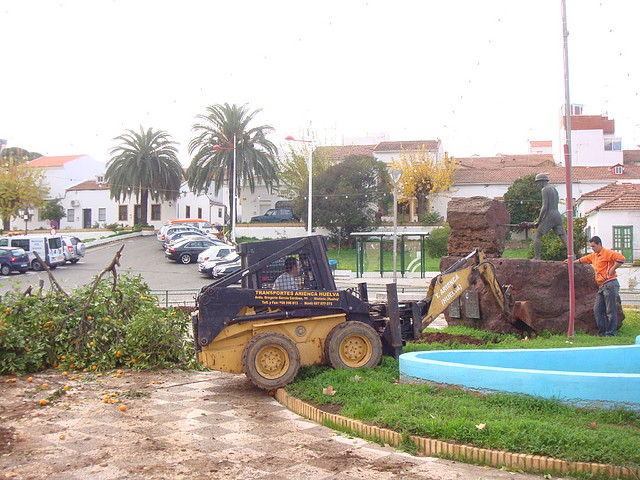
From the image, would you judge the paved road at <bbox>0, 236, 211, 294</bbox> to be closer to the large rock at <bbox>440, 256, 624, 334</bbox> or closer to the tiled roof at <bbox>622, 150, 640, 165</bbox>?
the large rock at <bbox>440, 256, 624, 334</bbox>

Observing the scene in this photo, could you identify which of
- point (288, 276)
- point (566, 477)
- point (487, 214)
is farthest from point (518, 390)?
point (487, 214)

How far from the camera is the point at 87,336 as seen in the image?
1132 centimetres

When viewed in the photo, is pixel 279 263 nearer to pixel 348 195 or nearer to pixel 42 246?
pixel 42 246

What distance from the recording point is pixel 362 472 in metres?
6.02

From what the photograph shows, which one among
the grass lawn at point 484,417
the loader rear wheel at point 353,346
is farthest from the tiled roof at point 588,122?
the grass lawn at point 484,417

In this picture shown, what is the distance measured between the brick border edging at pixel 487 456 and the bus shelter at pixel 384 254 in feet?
83.2

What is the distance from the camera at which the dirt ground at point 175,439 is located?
241 inches

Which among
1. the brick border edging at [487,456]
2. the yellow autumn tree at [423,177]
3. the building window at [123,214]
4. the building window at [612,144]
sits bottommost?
the brick border edging at [487,456]

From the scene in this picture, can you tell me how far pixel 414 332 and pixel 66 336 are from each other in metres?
5.84

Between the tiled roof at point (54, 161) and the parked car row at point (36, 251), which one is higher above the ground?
the tiled roof at point (54, 161)

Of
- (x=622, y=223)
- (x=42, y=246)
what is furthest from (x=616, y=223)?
(x=42, y=246)

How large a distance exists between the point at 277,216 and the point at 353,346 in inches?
A: 1992

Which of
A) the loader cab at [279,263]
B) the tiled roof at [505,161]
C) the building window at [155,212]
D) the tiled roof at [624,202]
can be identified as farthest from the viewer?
the building window at [155,212]

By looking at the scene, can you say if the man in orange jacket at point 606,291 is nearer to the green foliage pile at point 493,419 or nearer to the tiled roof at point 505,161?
the green foliage pile at point 493,419
